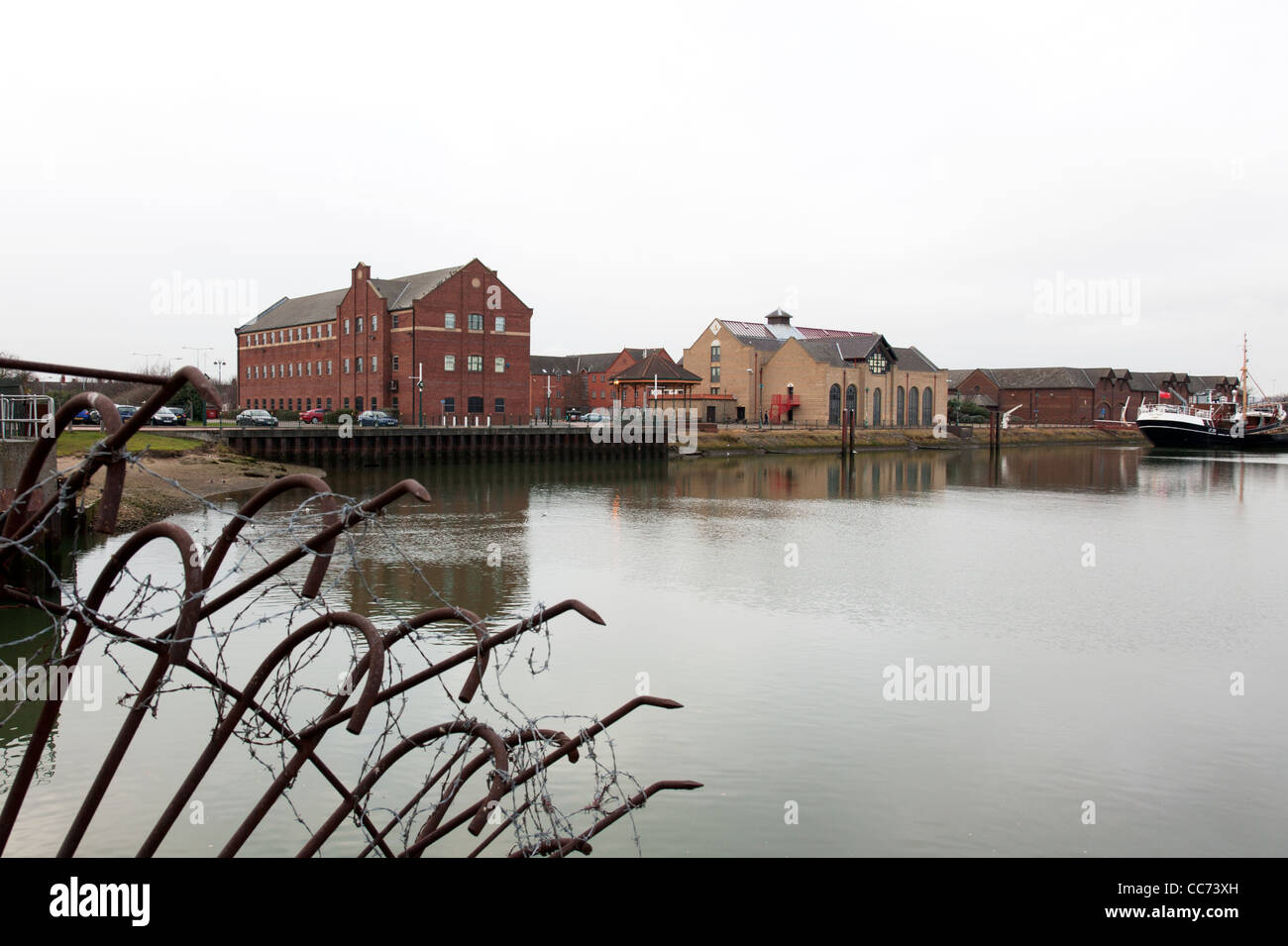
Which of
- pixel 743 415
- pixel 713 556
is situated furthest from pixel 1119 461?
pixel 713 556

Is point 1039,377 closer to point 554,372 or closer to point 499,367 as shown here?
point 554,372

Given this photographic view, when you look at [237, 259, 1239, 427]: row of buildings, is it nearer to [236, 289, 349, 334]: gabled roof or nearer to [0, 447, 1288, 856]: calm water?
[236, 289, 349, 334]: gabled roof

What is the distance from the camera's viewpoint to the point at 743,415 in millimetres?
99750

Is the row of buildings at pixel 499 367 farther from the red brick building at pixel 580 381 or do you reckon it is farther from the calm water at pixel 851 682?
the calm water at pixel 851 682

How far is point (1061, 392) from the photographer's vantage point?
441ft

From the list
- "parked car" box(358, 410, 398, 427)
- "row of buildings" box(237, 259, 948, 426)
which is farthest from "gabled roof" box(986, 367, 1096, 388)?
"parked car" box(358, 410, 398, 427)

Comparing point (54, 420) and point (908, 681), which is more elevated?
point (54, 420)

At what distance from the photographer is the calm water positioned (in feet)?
34.9

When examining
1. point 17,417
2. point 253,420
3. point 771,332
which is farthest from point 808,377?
point 17,417

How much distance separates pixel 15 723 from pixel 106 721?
1.14 metres

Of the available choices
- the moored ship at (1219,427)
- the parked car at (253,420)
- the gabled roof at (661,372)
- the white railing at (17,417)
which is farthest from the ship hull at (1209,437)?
the white railing at (17,417)

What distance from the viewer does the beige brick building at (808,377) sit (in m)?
97.2
